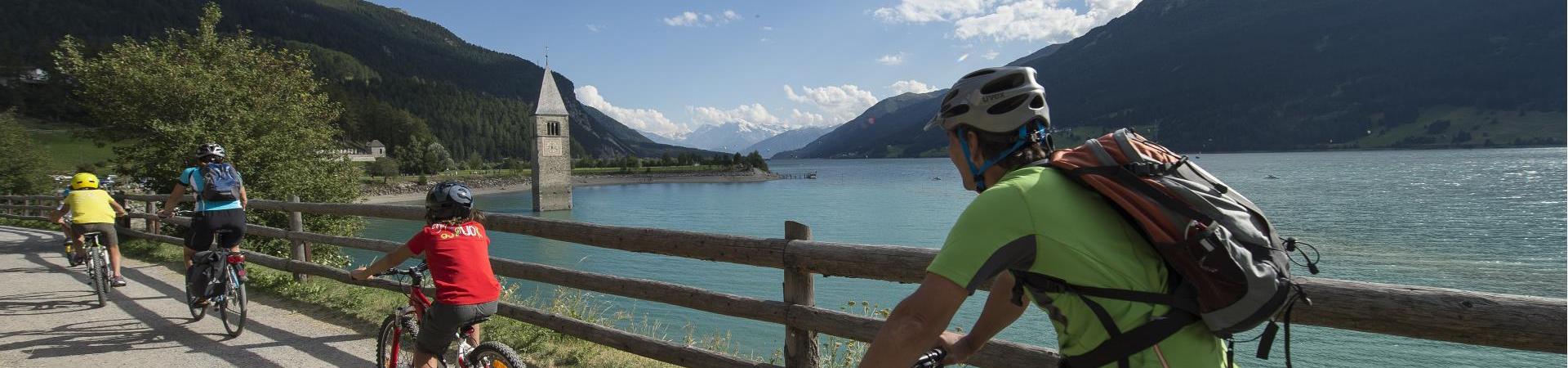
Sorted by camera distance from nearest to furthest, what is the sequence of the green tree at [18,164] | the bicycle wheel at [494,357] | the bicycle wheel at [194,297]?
the bicycle wheel at [494,357] → the bicycle wheel at [194,297] → the green tree at [18,164]

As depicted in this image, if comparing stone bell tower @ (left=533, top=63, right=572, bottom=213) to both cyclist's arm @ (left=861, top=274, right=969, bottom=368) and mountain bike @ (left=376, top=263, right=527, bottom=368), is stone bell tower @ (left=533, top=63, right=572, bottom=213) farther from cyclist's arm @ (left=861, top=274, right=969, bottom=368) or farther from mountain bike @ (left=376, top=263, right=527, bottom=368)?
cyclist's arm @ (left=861, top=274, right=969, bottom=368)

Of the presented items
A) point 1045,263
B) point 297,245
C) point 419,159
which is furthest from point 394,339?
point 419,159

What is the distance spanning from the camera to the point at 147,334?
7262mm

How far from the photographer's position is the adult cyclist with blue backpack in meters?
7.48

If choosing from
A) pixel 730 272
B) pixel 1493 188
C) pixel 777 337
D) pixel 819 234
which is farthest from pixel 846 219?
pixel 1493 188

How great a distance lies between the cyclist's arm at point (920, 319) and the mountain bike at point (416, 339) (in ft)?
9.61

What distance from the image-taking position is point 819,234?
50.3 metres

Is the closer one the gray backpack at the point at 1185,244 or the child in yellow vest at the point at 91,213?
the gray backpack at the point at 1185,244

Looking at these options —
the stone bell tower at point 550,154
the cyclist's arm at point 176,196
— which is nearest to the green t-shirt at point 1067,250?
the cyclist's arm at point 176,196

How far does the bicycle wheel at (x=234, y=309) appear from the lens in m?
7.06

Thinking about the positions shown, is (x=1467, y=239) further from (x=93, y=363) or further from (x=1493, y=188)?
(x=93, y=363)

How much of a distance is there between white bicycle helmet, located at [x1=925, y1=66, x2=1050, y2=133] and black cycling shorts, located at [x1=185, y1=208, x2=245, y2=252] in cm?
806

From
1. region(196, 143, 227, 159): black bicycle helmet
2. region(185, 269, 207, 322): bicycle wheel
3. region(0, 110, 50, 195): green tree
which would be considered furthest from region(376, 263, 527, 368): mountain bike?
region(0, 110, 50, 195): green tree

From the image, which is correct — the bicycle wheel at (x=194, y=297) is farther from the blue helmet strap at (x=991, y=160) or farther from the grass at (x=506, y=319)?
the blue helmet strap at (x=991, y=160)
